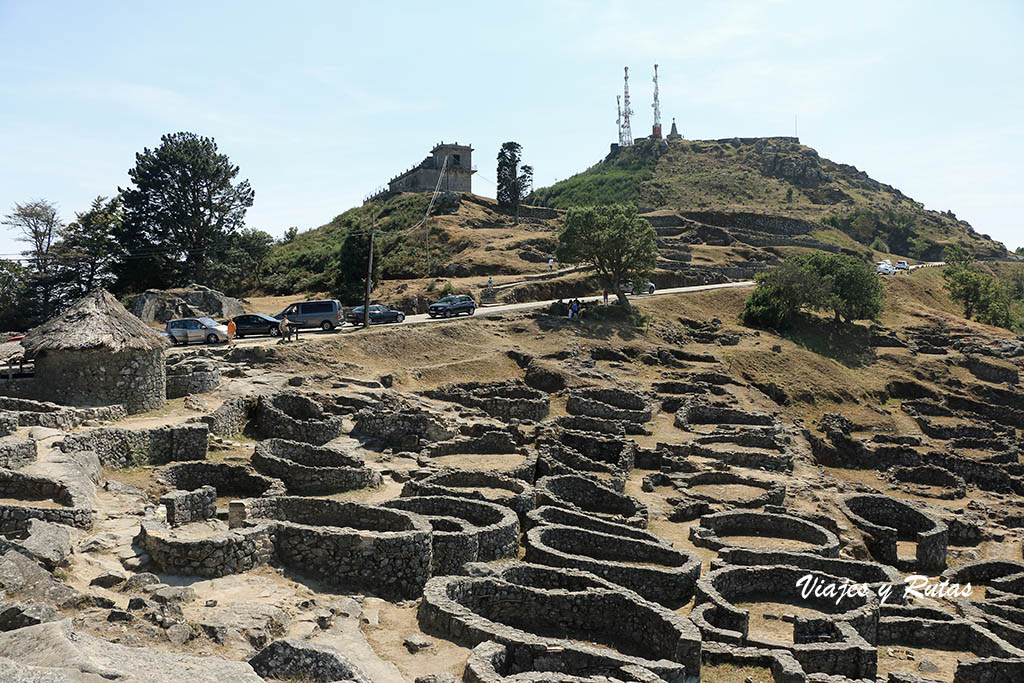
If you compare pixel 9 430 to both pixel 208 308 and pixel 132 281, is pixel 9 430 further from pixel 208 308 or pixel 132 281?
pixel 132 281

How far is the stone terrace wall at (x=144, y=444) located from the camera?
890 inches

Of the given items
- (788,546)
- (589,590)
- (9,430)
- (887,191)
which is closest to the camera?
(589,590)

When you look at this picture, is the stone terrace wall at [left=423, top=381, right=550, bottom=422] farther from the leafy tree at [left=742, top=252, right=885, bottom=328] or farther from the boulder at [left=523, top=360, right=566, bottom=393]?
the leafy tree at [left=742, top=252, right=885, bottom=328]

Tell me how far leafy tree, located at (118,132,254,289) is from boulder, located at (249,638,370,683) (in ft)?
162

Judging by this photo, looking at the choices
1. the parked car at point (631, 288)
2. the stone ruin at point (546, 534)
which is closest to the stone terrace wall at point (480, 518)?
the stone ruin at point (546, 534)

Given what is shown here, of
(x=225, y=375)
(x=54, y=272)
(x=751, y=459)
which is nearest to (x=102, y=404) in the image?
(x=225, y=375)

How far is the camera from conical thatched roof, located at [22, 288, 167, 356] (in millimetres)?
26484

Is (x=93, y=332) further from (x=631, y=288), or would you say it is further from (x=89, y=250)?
(x=631, y=288)

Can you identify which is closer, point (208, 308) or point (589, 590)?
point (589, 590)

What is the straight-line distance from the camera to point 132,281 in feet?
182

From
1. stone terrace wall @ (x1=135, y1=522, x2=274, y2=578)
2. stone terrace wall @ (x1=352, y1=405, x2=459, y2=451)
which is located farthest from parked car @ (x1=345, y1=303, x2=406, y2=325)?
stone terrace wall @ (x1=135, y1=522, x2=274, y2=578)

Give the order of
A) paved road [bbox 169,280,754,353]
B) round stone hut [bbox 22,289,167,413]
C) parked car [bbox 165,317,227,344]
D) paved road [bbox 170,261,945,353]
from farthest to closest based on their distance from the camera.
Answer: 1. paved road [bbox 170,261,945,353]
2. paved road [bbox 169,280,754,353]
3. parked car [bbox 165,317,227,344]
4. round stone hut [bbox 22,289,167,413]

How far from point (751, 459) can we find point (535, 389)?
463 inches

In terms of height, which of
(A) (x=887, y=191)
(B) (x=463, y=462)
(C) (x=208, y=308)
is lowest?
(B) (x=463, y=462)
